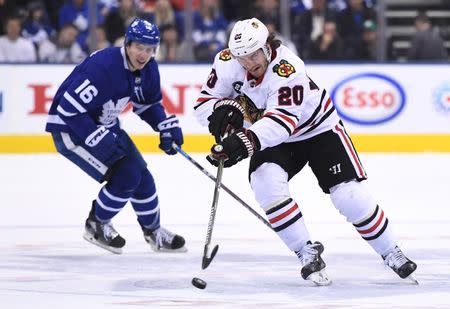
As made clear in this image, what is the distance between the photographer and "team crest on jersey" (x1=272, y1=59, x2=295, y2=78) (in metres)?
4.37

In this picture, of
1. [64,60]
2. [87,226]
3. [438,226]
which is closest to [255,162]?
[87,226]

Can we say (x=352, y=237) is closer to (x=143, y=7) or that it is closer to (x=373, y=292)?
(x=373, y=292)

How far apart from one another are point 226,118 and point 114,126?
1.06 meters

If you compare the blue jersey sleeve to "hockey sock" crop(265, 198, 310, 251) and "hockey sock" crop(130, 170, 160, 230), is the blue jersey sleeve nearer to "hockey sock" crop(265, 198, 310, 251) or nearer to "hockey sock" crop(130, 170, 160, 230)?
"hockey sock" crop(130, 170, 160, 230)

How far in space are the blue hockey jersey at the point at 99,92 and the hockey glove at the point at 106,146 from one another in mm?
31

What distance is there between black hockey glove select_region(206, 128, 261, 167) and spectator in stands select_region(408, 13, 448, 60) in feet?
19.8

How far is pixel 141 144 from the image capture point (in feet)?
30.6

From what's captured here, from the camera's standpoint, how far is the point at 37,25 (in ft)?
33.3

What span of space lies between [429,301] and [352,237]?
180 centimetres

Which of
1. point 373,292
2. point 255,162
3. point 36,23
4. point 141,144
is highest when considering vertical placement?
point 255,162

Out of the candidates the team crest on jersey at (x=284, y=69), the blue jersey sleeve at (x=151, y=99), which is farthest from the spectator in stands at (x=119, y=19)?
the team crest on jersey at (x=284, y=69)

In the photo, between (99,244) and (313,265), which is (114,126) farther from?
(313,265)

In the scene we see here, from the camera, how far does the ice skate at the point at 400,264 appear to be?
447 cm

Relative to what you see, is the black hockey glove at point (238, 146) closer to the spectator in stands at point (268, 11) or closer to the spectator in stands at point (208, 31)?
the spectator in stands at point (208, 31)
